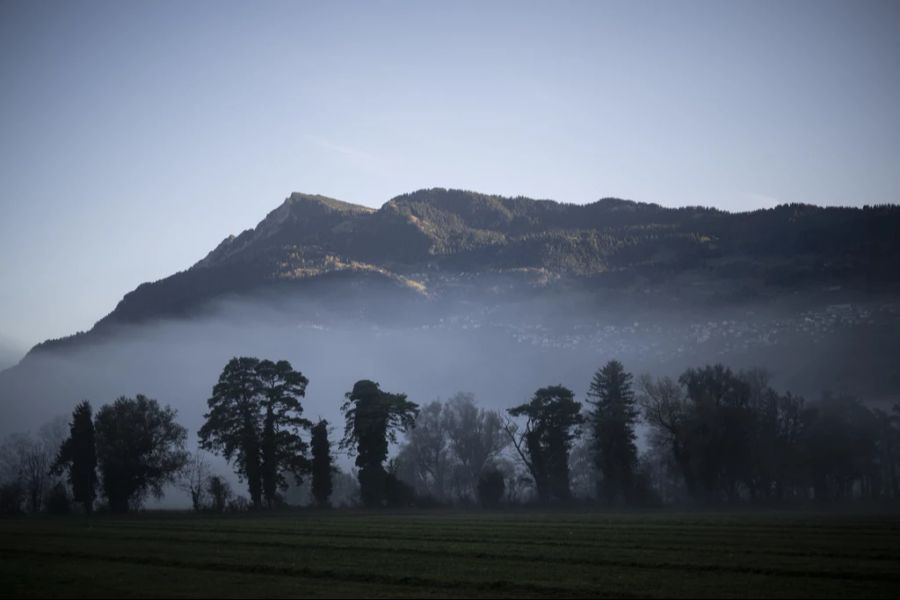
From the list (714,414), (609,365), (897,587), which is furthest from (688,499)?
(897,587)

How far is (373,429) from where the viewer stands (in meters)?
72.3

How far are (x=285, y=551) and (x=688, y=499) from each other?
5616 cm

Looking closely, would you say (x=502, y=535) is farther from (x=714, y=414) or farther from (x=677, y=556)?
(x=714, y=414)

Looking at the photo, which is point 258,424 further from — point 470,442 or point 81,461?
point 470,442

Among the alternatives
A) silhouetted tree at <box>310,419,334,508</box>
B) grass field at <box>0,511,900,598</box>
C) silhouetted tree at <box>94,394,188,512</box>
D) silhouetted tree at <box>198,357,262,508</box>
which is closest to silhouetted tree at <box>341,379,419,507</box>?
silhouetted tree at <box>310,419,334,508</box>

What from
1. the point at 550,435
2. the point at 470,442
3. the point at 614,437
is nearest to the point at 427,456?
the point at 470,442

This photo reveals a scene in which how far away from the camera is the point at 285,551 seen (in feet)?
97.0

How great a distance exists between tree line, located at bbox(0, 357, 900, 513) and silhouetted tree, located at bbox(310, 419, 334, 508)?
13 centimetres

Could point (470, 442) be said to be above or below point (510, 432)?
below

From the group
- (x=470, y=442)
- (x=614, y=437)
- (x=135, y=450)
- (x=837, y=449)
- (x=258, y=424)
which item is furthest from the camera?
(x=470, y=442)

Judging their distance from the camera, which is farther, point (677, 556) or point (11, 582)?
point (677, 556)

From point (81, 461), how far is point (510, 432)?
145ft

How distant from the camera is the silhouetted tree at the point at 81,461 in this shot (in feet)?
217

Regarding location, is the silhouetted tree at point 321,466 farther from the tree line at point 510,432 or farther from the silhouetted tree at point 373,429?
the silhouetted tree at point 373,429
